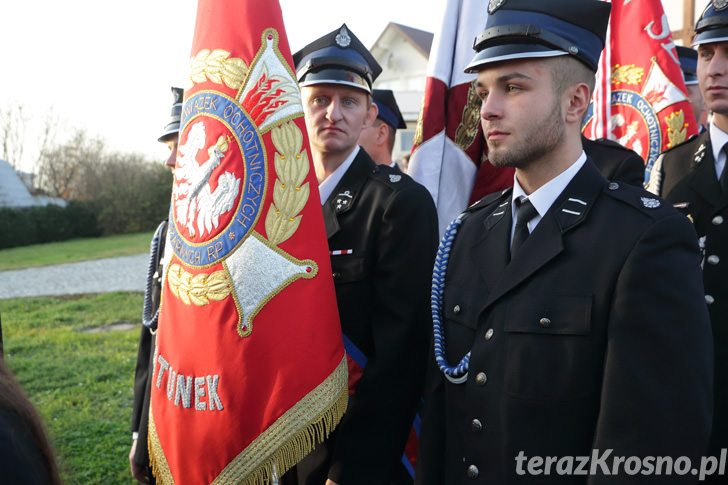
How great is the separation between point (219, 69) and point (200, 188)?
1.57 ft

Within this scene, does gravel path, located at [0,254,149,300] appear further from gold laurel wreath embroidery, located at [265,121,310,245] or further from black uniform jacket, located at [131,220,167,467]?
gold laurel wreath embroidery, located at [265,121,310,245]

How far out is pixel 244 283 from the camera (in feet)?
7.16

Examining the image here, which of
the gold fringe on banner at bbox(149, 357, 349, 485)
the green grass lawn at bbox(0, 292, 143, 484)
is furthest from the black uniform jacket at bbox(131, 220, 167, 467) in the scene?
the gold fringe on banner at bbox(149, 357, 349, 485)

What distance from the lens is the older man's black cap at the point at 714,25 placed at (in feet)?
8.36

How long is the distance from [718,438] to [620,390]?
124 centimetres

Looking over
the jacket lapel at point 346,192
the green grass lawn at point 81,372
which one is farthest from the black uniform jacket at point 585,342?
the green grass lawn at point 81,372

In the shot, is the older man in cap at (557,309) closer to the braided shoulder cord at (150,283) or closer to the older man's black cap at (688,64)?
the braided shoulder cord at (150,283)

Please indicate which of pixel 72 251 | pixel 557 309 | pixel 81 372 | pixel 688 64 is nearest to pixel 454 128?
pixel 557 309

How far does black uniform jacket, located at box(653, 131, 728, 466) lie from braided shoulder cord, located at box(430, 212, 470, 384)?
1092 mm

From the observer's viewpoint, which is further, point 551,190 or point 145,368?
point 145,368

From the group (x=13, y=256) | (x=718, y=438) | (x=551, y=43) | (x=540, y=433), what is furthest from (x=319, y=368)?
(x=13, y=256)

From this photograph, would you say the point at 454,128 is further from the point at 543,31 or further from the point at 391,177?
the point at 543,31

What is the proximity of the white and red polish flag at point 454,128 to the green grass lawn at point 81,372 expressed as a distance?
2.22 m

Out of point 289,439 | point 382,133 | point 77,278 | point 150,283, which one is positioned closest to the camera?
point 289,439
